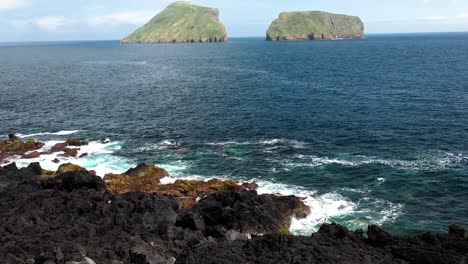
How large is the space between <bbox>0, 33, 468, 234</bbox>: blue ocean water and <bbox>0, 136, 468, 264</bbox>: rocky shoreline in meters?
6.65

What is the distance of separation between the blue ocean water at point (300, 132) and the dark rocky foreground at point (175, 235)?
22.3ft

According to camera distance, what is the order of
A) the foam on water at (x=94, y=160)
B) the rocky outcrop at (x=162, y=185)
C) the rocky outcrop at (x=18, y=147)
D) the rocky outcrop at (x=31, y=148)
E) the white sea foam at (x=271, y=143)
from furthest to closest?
1. the white sea foam at (x=271, y=143)
2. the rocky outcrop at (x=31, y=148)
3. the rocky outcrop at (x=18, y=147)
4. the foam on water at (x=94, y=160)
5. the rocky outcrop at (x=162, y=185)

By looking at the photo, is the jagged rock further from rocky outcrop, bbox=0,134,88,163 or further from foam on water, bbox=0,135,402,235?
rocky outcrop, bbox=0,134,88,163

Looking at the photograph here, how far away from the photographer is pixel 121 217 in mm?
37969

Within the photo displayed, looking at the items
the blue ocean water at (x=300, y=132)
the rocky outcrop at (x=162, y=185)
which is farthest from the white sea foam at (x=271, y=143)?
the rocky outcrop at (x=162, y=185)

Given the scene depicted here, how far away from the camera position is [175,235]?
1407 inches

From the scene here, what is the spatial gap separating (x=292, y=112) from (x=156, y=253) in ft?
208

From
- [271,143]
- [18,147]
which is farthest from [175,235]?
[18,147]

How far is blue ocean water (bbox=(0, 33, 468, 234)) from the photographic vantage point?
160ft

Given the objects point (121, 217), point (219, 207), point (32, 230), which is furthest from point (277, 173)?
point (32, 230)

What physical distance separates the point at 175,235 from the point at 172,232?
1.70 ft

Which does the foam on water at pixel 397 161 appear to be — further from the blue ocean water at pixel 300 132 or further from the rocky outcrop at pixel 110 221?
the rocky outcrop at pixel 110 221

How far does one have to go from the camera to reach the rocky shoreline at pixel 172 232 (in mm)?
30766

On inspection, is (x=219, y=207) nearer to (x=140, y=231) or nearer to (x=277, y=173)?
(x=140, y=231)
